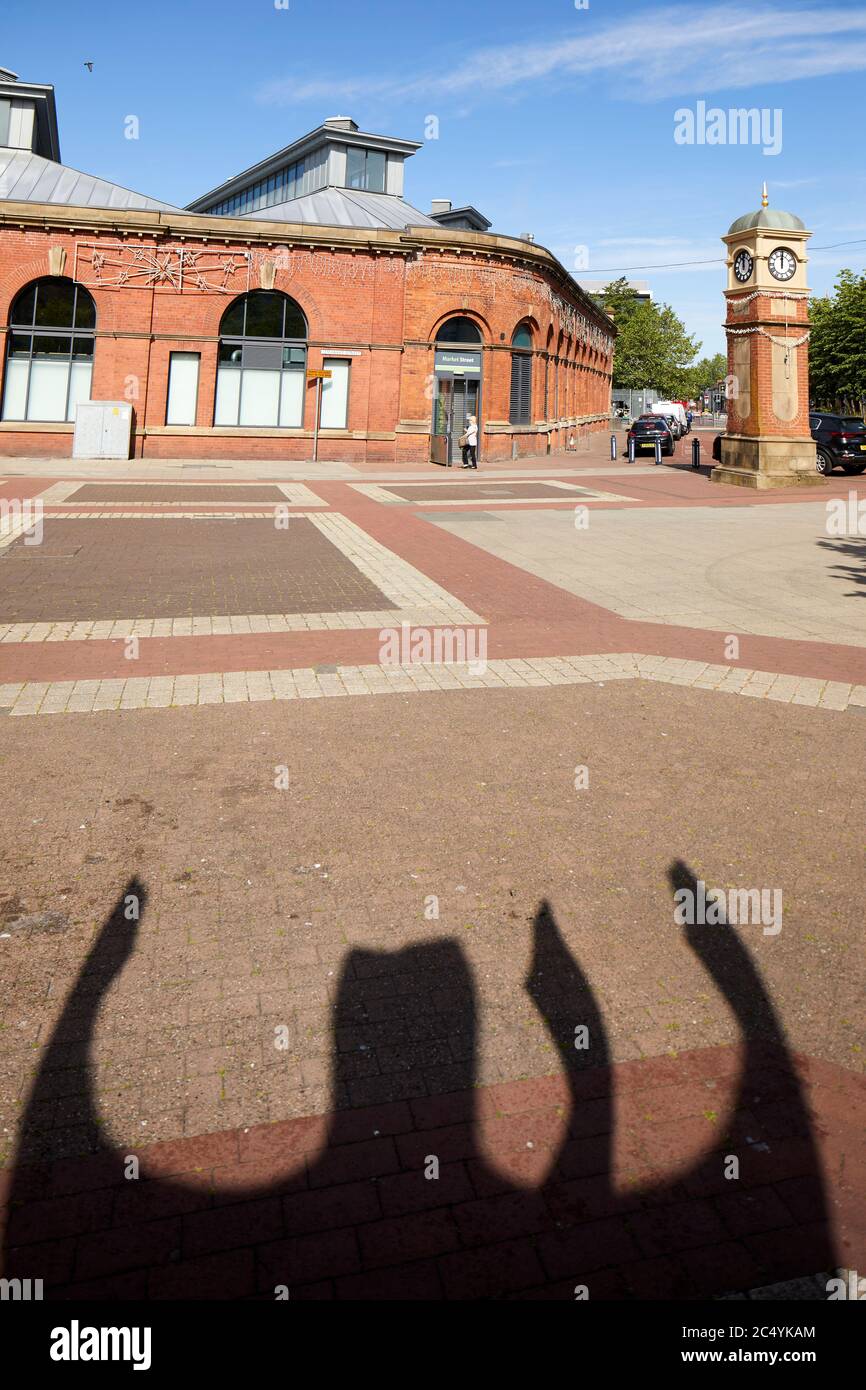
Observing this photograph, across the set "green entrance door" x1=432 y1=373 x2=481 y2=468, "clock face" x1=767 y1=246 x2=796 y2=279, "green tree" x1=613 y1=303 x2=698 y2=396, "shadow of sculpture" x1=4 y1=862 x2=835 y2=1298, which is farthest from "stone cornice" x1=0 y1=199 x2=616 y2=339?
"green tree" x1=613 y1=303 x2=698 y2=396

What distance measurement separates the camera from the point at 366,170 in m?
49.0

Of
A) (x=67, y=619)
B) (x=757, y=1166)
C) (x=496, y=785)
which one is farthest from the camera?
(x=67, y=619)

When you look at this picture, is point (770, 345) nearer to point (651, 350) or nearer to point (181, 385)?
point (181, 385)

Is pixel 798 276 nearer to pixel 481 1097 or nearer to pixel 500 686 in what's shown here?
pixel 500 686

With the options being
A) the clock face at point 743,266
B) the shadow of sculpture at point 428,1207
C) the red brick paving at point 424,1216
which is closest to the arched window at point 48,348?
the clock face at point 743,266

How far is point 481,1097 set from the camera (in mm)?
3803

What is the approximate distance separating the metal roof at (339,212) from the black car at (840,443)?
1488 cm

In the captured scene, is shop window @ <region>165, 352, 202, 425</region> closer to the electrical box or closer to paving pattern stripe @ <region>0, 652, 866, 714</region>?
the electrical box

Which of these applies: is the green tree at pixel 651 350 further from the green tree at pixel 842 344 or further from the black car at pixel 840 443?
the black car at pixel 840 443

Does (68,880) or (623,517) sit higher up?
(623,517)

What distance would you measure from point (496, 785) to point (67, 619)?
20.8ft

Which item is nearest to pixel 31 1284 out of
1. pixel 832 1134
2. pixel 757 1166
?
pixel 757 1166

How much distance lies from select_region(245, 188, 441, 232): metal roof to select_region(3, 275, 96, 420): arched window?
7607mm

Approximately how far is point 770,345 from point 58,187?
79.8 ft
